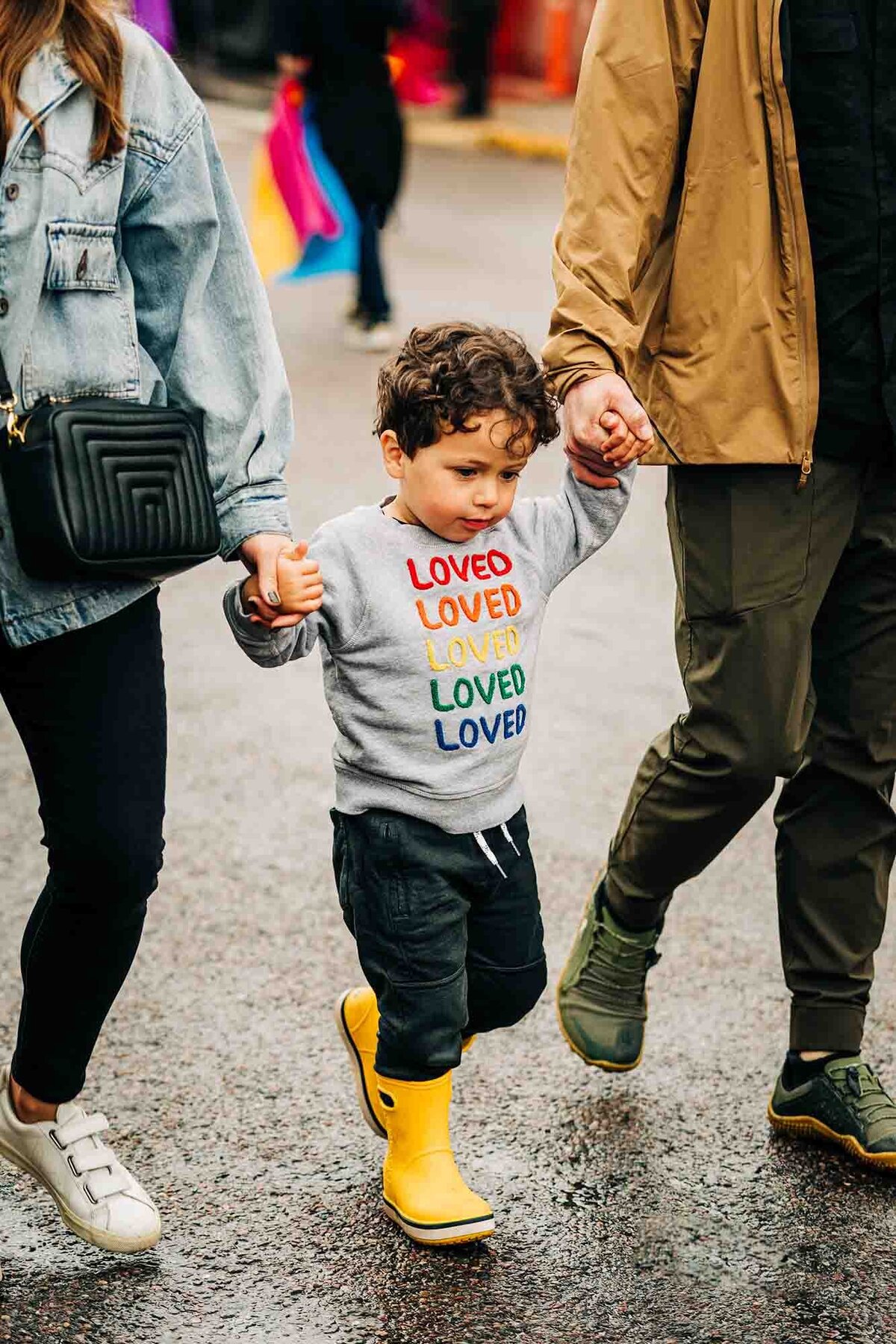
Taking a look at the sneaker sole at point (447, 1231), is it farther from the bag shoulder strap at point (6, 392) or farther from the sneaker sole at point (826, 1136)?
the bag shoulder strap at point (6, 392)

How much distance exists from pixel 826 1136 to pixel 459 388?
1464 mm

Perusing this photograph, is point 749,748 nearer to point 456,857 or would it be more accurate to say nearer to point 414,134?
point 456,857

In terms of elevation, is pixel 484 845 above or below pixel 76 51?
below

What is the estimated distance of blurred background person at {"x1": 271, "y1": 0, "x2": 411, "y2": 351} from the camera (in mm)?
9102

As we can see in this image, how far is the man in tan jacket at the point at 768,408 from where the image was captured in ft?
9.85

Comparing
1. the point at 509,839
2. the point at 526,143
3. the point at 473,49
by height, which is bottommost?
the point at 526,143

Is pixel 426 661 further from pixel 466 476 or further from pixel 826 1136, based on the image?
pixel 826 1136

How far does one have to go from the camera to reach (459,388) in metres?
2.89

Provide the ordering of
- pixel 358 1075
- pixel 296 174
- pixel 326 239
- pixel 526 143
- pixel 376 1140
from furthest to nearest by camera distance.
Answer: pixel 526 143 < pixel 326 239 < pixel 296 174 < pixel 376 1140 < pixel 358 1075

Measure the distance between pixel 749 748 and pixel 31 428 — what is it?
1.29m

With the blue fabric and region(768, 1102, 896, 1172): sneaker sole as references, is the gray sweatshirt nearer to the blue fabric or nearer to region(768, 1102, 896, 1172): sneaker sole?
region(768, 1102, 896, 1172): sneaker sole

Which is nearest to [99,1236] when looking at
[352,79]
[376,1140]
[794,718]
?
[376,1140]

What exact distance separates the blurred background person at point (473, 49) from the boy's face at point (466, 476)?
54.3ft

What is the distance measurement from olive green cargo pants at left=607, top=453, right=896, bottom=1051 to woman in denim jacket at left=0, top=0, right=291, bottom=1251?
0.76 m
